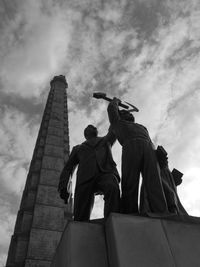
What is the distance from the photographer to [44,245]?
13.1 m

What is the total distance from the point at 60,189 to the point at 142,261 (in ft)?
5.75

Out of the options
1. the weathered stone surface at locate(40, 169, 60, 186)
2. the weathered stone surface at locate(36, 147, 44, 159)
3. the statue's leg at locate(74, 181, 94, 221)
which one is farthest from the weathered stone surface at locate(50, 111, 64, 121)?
the statue's leg at locate(74, 181, 94, 221)

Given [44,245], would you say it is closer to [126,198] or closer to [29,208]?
[29,208]

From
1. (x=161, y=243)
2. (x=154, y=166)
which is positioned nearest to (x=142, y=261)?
(x=161, y=243)

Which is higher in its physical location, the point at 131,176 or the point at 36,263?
the point at 36,263

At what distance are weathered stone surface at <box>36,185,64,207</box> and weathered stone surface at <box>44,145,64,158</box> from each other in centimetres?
276

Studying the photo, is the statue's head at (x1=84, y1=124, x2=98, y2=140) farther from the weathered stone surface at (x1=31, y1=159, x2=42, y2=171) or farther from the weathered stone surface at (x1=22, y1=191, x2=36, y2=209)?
the weathered stone surface at (x1=31, y1=159, x2=42, y2=171)

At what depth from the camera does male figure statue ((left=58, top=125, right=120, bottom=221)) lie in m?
3.60

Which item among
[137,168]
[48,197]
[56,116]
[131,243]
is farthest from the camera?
[56,116]

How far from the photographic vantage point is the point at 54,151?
18.8 m

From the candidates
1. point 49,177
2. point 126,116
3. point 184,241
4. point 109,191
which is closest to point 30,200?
point 49,177

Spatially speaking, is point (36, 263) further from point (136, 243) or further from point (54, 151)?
point (136, 243)

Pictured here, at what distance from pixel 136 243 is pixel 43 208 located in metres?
12.9

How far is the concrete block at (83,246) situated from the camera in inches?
105
